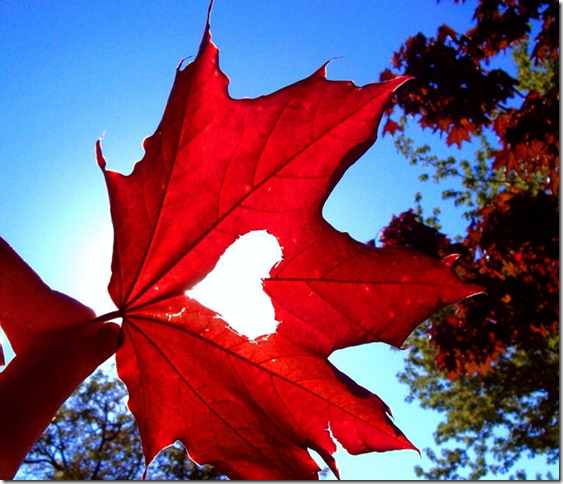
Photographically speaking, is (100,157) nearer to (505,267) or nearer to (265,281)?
(265,281)

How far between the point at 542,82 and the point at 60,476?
47.2 feet

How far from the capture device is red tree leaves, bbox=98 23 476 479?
0.67 m

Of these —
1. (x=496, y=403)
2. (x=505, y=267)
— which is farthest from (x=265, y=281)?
(x=496, y=403)

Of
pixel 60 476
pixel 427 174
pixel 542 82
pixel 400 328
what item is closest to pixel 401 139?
pixel 427 174

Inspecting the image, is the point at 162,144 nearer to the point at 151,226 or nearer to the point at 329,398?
the point at 151,226

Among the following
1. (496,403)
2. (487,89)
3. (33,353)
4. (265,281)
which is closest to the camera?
(33,353)

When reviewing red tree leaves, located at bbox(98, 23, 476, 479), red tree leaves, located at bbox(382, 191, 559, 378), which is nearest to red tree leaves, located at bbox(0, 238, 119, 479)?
red tree leaves, located at bbox(98, 23, 476, 479)

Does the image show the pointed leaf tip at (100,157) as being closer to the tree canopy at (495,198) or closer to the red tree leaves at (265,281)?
the red tree leaves at (265,281)

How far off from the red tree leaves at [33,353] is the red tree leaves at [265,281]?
0.12 meters

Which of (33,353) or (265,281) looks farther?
(265,281)

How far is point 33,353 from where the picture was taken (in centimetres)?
56

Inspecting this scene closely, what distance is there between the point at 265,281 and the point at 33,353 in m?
0.33

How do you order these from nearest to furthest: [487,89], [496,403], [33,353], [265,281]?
[33,353], [265,281], [487,89], [496,403]

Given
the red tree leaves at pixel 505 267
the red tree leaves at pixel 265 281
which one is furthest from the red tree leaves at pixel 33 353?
the red tree leaves at pixel 505 267
